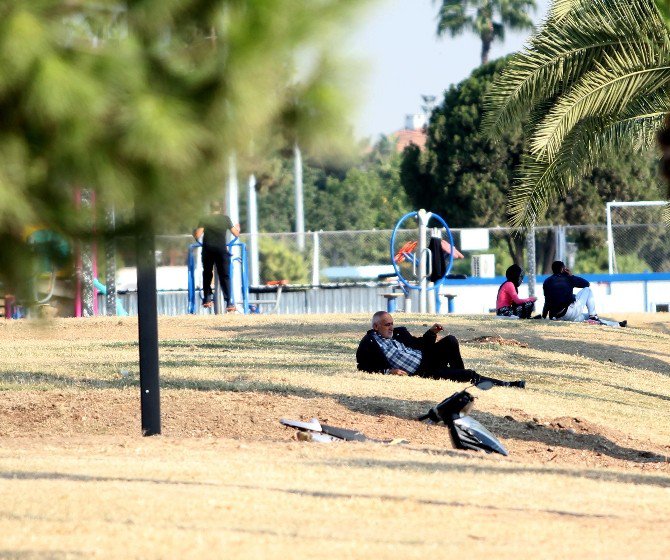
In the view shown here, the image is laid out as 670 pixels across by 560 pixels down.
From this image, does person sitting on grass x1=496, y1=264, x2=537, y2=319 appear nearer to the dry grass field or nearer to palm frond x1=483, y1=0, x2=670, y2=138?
the dry grass field

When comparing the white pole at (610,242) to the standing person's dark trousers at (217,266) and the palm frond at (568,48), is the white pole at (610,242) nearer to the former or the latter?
the standing person's dark trousers at (217,266)

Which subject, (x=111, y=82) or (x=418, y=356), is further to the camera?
(x=418, y=356)

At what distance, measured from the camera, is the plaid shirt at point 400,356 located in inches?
510

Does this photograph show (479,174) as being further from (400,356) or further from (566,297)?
(400,356)

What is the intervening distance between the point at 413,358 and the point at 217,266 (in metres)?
→ 7.87

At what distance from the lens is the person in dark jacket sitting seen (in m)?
12.9

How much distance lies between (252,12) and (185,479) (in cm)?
343

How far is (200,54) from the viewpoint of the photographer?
4.74 m

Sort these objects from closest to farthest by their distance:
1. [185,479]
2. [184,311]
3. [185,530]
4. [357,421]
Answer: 1. [185,530]
2. [185,479]
3. [357,421]
4. [184,311]

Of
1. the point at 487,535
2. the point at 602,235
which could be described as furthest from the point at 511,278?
the point at 602,235

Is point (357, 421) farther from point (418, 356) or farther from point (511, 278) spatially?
point (511, 278)

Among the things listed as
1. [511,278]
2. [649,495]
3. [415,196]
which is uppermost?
[415,196]

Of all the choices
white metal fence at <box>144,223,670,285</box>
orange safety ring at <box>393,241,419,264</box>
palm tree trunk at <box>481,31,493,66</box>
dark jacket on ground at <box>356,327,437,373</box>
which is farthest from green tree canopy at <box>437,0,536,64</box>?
dark jacket on ground at <box>356,327,437,373</box>

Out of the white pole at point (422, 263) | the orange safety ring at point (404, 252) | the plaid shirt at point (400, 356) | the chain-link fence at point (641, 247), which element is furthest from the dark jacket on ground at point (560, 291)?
the chain-link fence at point (641, 247)
